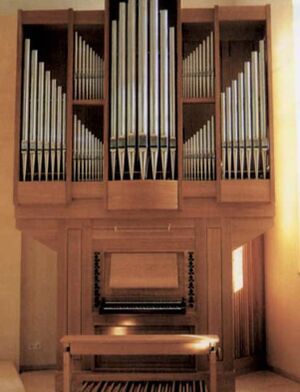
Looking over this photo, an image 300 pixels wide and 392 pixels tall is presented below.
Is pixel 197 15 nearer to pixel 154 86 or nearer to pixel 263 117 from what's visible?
pixel 154 86

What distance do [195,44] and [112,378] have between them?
3.77 meters

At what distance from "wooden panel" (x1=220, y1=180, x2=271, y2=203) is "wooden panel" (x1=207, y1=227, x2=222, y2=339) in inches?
15.5

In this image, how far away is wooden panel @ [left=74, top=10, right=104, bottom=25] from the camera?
23.2 ft

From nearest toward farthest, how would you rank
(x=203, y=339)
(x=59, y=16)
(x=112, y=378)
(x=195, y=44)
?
(x=203, y=339), (x=112, y=378), (x=59, y=16), (x=195, y=44)

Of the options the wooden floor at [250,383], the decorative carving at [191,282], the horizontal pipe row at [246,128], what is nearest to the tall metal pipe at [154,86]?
the horizontal pipe row at [246,128]

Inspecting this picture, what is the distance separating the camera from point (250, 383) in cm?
711

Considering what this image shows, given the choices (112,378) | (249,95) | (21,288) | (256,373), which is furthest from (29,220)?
(256,373)

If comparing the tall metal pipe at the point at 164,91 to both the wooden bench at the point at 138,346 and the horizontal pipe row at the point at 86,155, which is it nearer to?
the horizontal pipe row at the point at 86,155

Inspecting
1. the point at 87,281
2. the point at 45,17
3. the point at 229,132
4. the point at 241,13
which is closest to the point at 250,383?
the point at 87,281

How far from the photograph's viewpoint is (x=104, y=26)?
7.04m

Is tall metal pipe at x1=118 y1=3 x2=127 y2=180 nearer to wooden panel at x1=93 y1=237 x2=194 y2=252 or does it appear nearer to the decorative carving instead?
wooden panel at x1=93 y1=237 x2=194 y2=252

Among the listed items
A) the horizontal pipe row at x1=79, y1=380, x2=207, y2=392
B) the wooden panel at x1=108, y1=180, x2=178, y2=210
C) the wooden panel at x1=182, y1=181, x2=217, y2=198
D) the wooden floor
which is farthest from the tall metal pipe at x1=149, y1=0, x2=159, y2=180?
the wooden floor

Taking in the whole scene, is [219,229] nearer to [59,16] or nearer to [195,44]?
[195,44]

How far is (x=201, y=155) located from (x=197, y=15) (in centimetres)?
151
